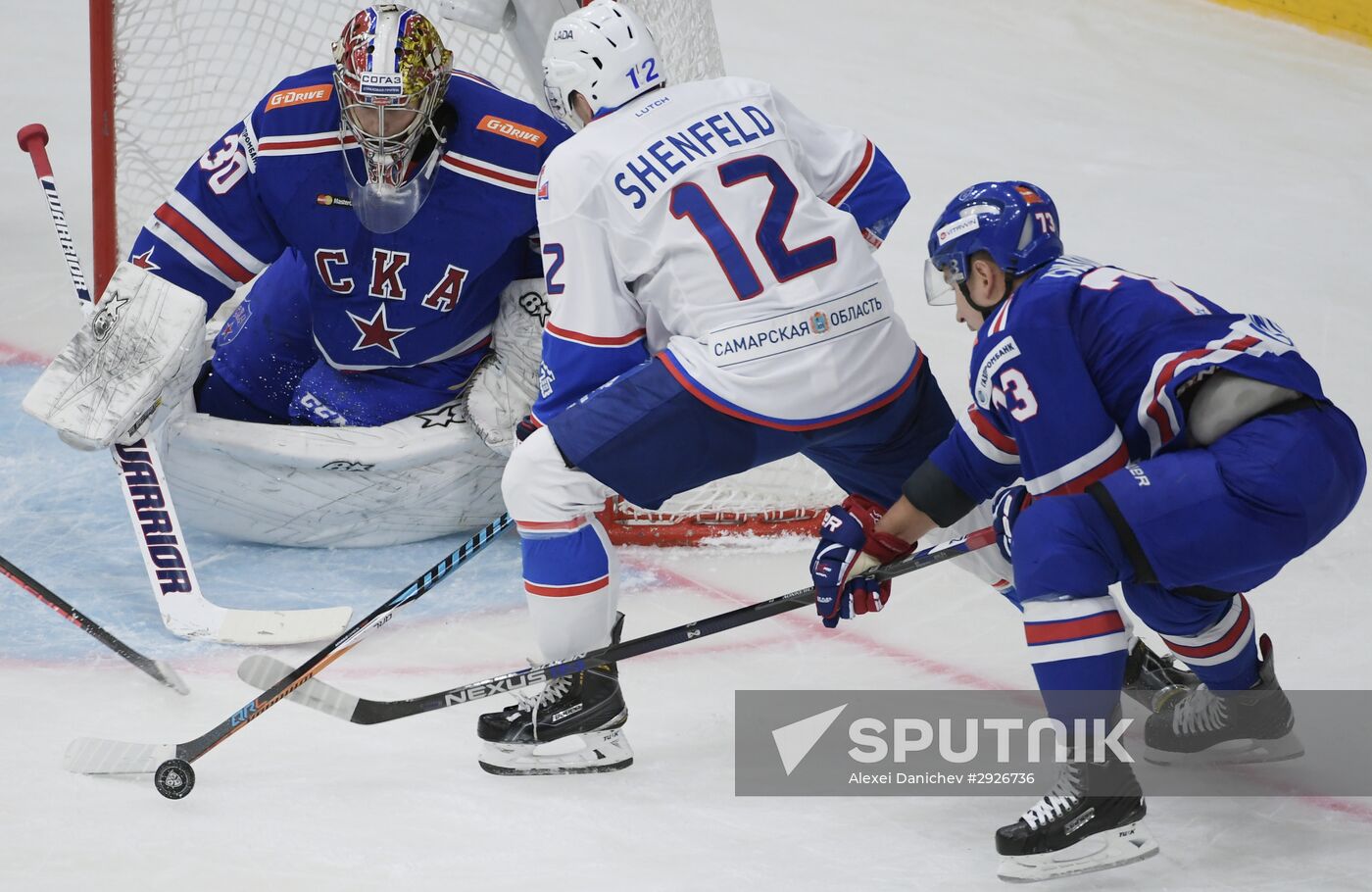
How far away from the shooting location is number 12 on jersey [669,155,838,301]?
240cm

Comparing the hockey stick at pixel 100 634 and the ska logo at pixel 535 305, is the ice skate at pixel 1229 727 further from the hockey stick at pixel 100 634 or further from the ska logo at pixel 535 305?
the hockey stick at pixel 100 634

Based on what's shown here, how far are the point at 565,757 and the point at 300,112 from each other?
129 centimetres

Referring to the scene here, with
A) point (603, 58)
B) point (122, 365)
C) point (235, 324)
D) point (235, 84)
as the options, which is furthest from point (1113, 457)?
point (235, 84)

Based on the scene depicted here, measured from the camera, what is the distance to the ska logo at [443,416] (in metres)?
3.21

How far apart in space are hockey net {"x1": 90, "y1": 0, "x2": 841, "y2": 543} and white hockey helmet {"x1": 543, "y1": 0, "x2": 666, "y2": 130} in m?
0.74

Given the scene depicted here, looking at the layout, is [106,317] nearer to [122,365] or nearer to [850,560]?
[122,365]

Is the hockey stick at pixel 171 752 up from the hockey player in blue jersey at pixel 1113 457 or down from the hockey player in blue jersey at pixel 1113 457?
down

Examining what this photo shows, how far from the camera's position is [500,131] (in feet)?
9.92

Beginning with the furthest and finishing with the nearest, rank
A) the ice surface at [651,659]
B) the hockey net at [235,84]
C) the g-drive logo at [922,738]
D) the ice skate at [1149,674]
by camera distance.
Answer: the hockey net at [235,84], the ice skate at [1149,674], the g-drive logo at [922,738], the ice surface at [651,659]

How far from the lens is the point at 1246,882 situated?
6.94 feet

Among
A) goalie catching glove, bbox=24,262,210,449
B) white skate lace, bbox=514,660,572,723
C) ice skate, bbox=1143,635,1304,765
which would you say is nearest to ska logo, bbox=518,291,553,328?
goalie catching glove, bbox=24,262,210,449

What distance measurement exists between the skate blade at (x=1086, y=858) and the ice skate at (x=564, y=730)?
0.65m

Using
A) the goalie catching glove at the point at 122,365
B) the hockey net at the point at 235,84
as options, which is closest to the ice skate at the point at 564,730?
the hockey net at the point at 235,84

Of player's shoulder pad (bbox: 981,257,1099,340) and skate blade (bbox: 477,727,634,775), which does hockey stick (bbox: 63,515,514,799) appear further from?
player's shoulder pad (bbox: 981,257,1099,340)
